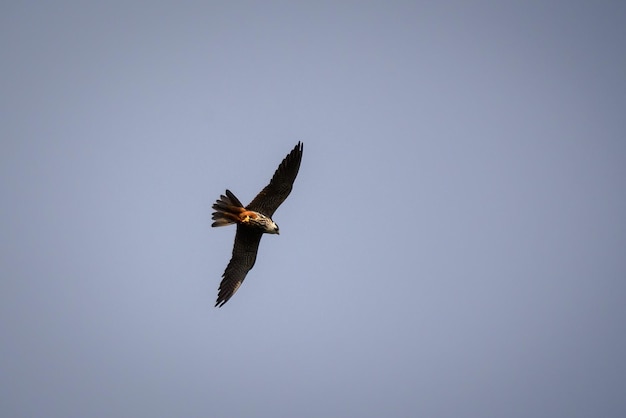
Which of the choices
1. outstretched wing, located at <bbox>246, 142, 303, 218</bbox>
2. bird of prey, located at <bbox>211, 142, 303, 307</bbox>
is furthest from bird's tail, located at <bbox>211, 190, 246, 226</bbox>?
outstretched wing, located at <bbox>246, 142, 303, 218</bbox>

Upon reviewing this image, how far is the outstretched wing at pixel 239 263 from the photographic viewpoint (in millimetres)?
18391

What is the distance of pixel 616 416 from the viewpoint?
399 feet

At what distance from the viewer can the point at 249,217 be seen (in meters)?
17.7

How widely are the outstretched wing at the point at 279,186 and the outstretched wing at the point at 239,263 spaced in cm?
75

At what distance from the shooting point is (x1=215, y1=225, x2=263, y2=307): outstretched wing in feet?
60.3

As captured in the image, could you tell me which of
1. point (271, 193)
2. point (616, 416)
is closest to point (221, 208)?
point (271, 193)

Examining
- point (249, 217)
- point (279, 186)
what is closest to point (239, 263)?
point (249, 217)

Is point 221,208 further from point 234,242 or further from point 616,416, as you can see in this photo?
point 616,416

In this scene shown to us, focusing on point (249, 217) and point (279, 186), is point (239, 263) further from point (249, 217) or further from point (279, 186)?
point (279, 186)

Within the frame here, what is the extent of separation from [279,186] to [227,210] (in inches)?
57.4

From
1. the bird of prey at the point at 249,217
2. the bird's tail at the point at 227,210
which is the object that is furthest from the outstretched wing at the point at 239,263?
Answer: the bird's tail at the point at 227,210

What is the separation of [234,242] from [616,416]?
396ft

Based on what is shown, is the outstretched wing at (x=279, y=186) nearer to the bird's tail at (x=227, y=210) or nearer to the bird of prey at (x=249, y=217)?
the bird of prey at (x=249, y=217)

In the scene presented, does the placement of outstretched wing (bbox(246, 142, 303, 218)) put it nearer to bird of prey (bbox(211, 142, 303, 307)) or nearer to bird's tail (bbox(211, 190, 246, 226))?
bird of prey (bbox(211, 142, 303, 307))
